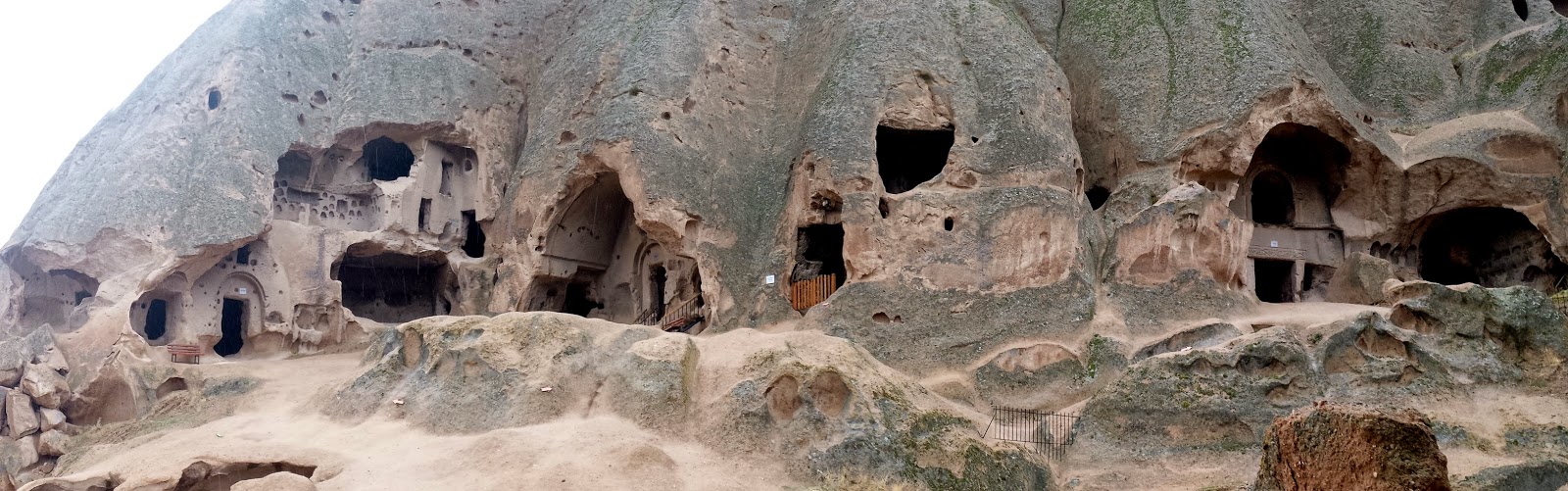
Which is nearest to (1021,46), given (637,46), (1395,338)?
(637,46)

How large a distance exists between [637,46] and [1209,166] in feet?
37.0

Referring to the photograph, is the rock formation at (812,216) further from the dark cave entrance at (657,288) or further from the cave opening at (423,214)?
the cave opening at (423,214)

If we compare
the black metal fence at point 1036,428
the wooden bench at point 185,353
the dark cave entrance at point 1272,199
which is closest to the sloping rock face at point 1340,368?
the black metal fence at point 1036,428

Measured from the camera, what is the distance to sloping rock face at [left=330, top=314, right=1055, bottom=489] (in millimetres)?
11906

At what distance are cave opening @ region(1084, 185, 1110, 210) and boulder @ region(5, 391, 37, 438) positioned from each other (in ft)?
62.5

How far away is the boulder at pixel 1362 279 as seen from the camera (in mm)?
19875

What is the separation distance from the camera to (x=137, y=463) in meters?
14.0

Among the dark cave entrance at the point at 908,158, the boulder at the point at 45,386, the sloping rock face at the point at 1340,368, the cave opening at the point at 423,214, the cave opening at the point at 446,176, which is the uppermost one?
the dark cave entrance at the point at 908,158

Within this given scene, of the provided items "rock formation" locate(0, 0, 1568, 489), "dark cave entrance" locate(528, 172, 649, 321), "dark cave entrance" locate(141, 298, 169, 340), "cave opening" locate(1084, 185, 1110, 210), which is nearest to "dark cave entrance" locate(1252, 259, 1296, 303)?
"rock formation" locate(0, 0, 1568, 489)

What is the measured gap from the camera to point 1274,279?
79.0 ft

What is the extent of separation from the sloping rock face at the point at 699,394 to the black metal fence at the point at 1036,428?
1.56 metres

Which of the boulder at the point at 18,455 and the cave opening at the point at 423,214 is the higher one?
the cave opening at the point at 423,214

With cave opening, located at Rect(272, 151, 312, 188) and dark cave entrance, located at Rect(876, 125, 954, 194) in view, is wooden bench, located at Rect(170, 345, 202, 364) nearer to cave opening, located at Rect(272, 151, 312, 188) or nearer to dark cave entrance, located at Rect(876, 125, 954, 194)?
cave opening, located at Rect(272, 151, 312, 188)

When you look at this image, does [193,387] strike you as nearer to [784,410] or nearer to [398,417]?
[398,417]
